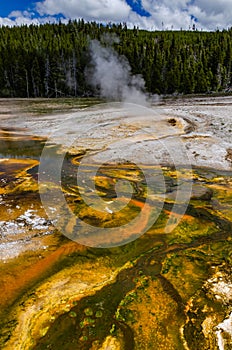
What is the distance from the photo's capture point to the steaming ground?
10359 mm

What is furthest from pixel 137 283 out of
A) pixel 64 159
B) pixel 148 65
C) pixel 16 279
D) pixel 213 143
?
pixel 148 65

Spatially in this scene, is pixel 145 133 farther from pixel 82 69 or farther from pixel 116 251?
pixel 82 69

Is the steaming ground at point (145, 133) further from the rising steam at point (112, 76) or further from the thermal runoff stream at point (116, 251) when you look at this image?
the rising steam at point (112, 76)

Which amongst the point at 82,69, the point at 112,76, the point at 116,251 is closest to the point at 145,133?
the point at 116,251

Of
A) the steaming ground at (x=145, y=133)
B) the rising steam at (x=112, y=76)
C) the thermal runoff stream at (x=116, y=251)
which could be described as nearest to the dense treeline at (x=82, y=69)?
the rising steam at (x=112, y=76)

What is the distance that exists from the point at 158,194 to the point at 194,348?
13.7 feet

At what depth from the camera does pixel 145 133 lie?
13477 mm

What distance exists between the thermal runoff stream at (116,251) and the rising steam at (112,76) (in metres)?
26.1

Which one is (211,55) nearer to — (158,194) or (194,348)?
(158,194)

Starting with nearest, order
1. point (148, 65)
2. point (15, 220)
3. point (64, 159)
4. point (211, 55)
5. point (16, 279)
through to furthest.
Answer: point (16, 279), point (15, 220), point (64, 159), point (148, 65), point (211, 55)

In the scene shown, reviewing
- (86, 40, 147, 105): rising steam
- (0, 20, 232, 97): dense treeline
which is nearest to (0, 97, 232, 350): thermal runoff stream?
(86, 40, 147, 105): rising steam

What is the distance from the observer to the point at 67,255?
15.4 feet

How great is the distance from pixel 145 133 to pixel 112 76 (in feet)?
87.4

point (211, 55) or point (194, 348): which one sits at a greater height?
point (211, 55)
